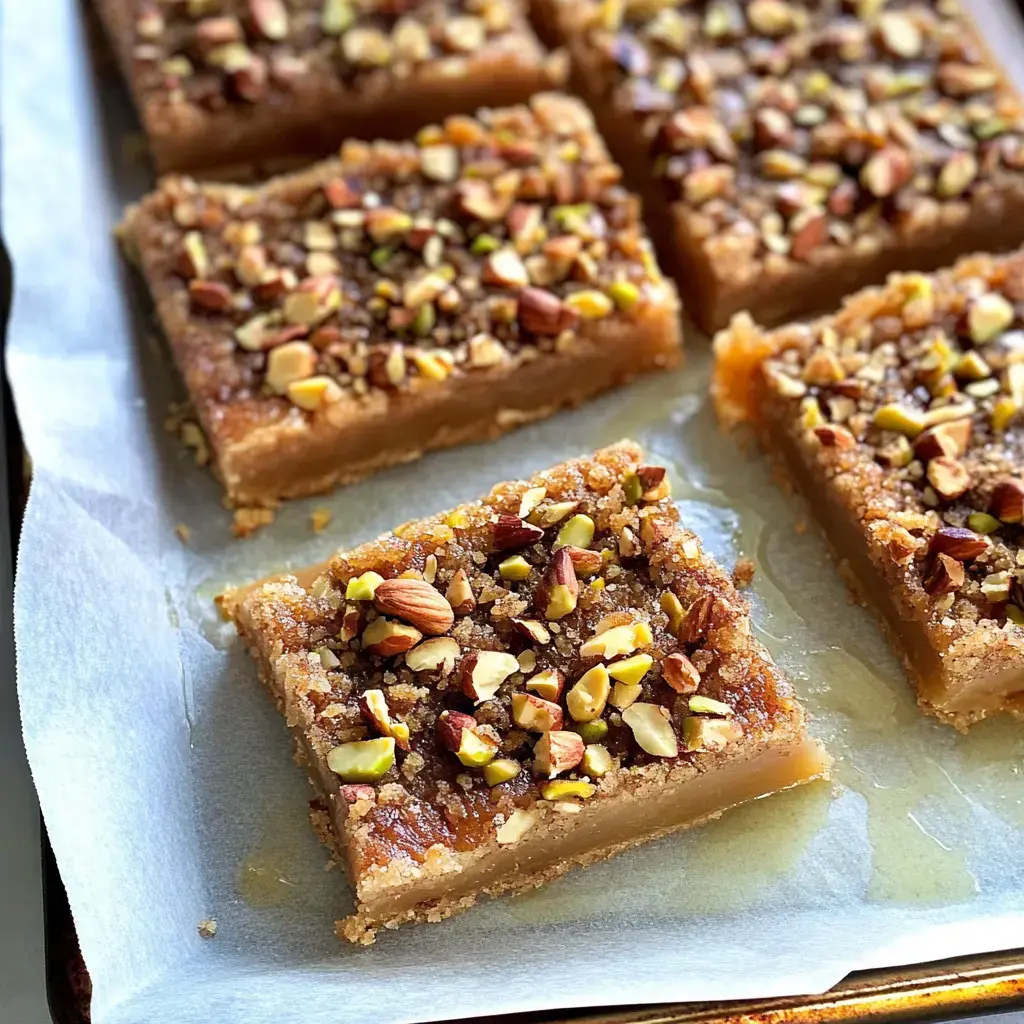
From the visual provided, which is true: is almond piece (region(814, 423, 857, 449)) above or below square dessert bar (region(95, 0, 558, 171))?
below

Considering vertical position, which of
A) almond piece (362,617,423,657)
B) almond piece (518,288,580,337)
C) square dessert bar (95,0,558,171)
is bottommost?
almond piece (362,617,423,657)

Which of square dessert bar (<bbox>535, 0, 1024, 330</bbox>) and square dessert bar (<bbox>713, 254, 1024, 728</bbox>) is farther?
square dessert bar (<bbox>535, 0, 1024, 330</bbox>)

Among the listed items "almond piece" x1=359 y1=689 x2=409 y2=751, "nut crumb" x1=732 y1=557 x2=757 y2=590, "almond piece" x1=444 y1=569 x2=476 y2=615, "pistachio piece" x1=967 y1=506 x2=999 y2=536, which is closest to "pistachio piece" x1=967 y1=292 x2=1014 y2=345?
"pistachio piece" x1=967 y1=506 x2=999 y2=536

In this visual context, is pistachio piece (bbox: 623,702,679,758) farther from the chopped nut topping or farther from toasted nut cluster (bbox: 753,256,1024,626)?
toasted nut cluster (bbox: 753,256,1024,626)

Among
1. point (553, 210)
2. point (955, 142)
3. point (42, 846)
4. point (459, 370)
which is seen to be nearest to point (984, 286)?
point (955, 142)

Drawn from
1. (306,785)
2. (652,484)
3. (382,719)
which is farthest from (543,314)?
→ (306,785)

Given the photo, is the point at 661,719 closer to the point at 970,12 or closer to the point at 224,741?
the point at 224,741

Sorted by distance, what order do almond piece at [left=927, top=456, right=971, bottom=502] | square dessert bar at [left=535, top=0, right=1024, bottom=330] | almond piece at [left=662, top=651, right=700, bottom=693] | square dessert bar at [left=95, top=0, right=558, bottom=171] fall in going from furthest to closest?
square dessert bar at [left=95, top=0, right=558, bottom=171], square dessert bar at [left=535, top=0, right=1024, bottom=330], almond piece at [left=927, top=456, right=971, bottom=502], almond piece at [left=662, top=651, right=700, bottom=693]

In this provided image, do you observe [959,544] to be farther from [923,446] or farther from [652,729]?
[652,729]
